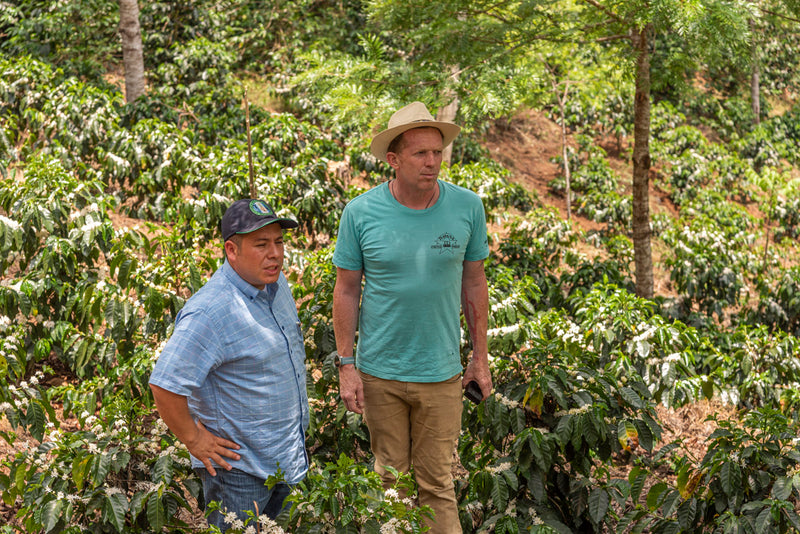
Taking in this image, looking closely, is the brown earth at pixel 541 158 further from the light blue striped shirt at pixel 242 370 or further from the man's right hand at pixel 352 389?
the light blue striped shirt at pixel 242 370

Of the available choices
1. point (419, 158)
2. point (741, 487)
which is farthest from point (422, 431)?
point (741, 487)

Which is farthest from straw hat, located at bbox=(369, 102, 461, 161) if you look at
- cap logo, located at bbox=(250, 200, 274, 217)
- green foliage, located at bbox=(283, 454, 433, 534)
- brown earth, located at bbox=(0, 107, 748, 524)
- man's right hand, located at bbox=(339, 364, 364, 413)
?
brown earth, located at bbox=(0, 107, 748, 524)

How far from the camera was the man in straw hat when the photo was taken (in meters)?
2.61

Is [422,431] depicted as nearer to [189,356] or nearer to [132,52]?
[189,356]

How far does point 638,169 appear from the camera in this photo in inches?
219

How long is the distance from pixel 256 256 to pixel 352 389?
0.69 metres

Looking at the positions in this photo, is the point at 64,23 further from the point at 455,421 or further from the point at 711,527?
the point at 711,527

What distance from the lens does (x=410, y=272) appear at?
2600mm

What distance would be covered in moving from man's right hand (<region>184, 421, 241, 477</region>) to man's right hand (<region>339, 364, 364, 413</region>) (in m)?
0.56

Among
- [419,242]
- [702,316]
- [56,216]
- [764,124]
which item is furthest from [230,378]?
[764,124]

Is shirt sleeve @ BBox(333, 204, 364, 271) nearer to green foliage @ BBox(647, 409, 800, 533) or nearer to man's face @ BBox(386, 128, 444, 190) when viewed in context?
man's face @ BBox(386, 128, 444, 190)

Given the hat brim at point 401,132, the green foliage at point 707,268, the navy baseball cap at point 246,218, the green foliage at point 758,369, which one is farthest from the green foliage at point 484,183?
the navy baseball cap at point 246,218

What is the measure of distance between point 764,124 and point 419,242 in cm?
1417

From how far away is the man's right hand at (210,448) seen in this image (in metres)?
2.17
